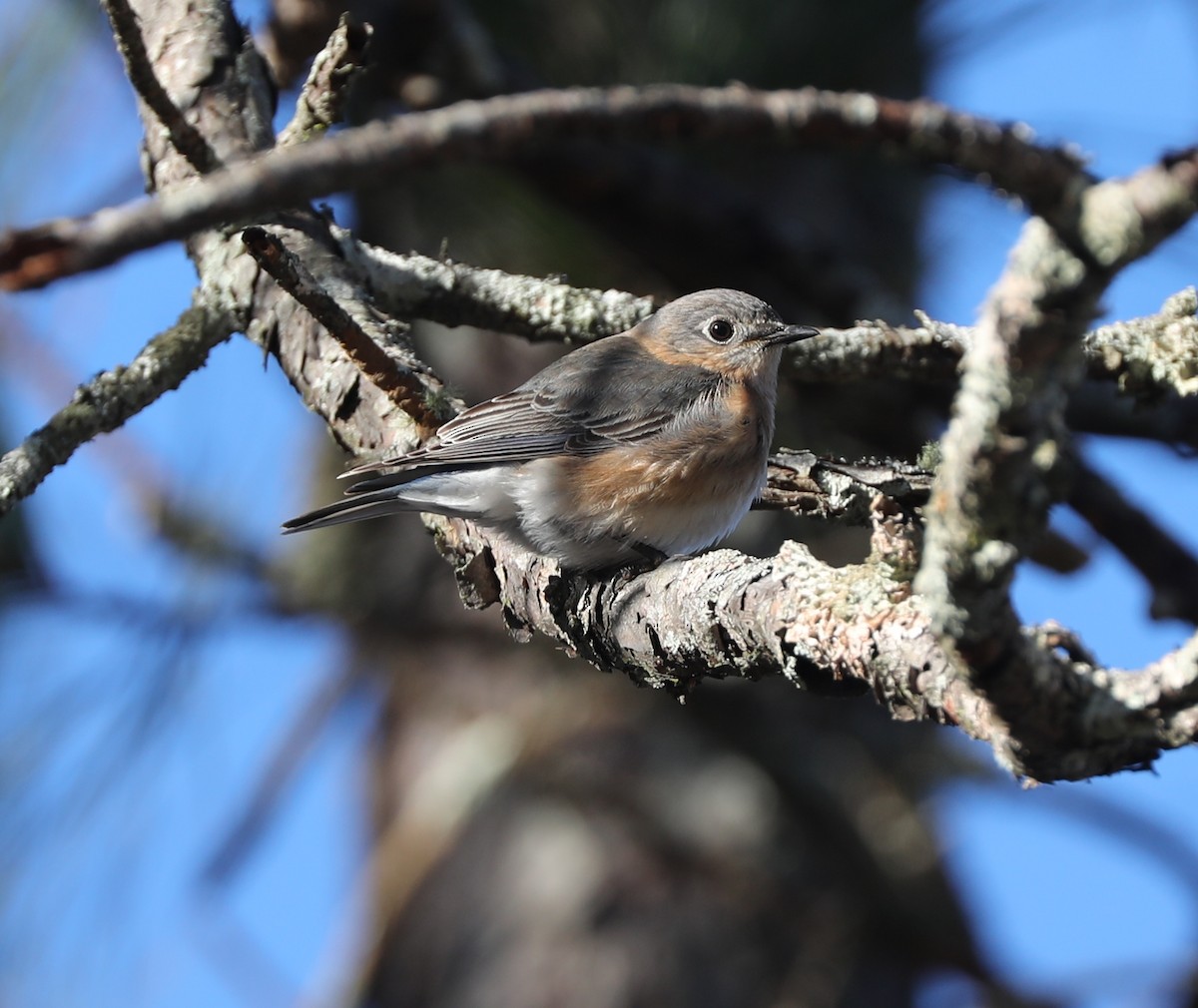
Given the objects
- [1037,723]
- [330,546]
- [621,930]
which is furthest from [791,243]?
[1037,723]

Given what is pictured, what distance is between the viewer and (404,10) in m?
5.21

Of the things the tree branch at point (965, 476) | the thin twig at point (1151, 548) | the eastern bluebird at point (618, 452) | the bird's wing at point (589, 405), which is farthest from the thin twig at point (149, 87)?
the thin twig at point (1151, 548)

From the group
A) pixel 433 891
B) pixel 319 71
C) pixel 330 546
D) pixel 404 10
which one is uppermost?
pixel 404 10

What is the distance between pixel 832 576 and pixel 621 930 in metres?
5.08

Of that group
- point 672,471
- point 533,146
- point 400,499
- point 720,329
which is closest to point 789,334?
point 720,329

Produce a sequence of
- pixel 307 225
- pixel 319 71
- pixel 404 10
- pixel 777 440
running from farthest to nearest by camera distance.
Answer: pixel 777 440 → pixel 404 10 → pixel 307 225 → pixel 319 71

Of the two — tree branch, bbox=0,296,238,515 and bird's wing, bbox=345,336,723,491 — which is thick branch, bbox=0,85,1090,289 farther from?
bird's wing, bbox=345,336,723,491

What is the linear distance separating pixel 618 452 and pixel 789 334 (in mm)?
807

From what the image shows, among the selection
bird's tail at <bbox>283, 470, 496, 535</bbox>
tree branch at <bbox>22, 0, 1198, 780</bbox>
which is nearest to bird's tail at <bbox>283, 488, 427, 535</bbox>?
bird's tail at <bbox>283, 470, 496, 535</bbox>

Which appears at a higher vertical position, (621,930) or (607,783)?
(607,783)

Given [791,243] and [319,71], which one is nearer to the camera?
[319,71]

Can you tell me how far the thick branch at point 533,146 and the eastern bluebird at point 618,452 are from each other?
2.30 m

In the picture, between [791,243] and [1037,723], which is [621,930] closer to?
[791,243]

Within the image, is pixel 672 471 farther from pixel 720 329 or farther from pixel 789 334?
pixel 720 329
